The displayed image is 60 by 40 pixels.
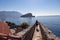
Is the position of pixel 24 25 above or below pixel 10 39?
below

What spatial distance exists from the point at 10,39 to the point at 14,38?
9cm

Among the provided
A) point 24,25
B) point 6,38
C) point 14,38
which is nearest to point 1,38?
point 6,38

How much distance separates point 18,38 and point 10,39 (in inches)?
7.2

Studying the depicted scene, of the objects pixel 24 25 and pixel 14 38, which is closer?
pixel 14 38

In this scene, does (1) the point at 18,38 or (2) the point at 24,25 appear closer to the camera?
(1) the point at 18,38

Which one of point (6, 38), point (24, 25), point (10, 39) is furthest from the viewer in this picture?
point (24, 25)

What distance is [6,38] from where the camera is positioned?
317cm

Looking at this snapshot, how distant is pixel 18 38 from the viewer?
302cm

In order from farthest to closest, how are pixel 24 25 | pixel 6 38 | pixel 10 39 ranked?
pixel 24 25 → pixel 6 38 → pixel 10 39

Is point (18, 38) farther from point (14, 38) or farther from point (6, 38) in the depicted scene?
point (6, 38)

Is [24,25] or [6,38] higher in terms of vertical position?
[6,38]

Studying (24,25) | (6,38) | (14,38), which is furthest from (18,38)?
(24,25)

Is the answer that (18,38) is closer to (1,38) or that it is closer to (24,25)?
(1,38)

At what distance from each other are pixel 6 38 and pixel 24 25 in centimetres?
4288
